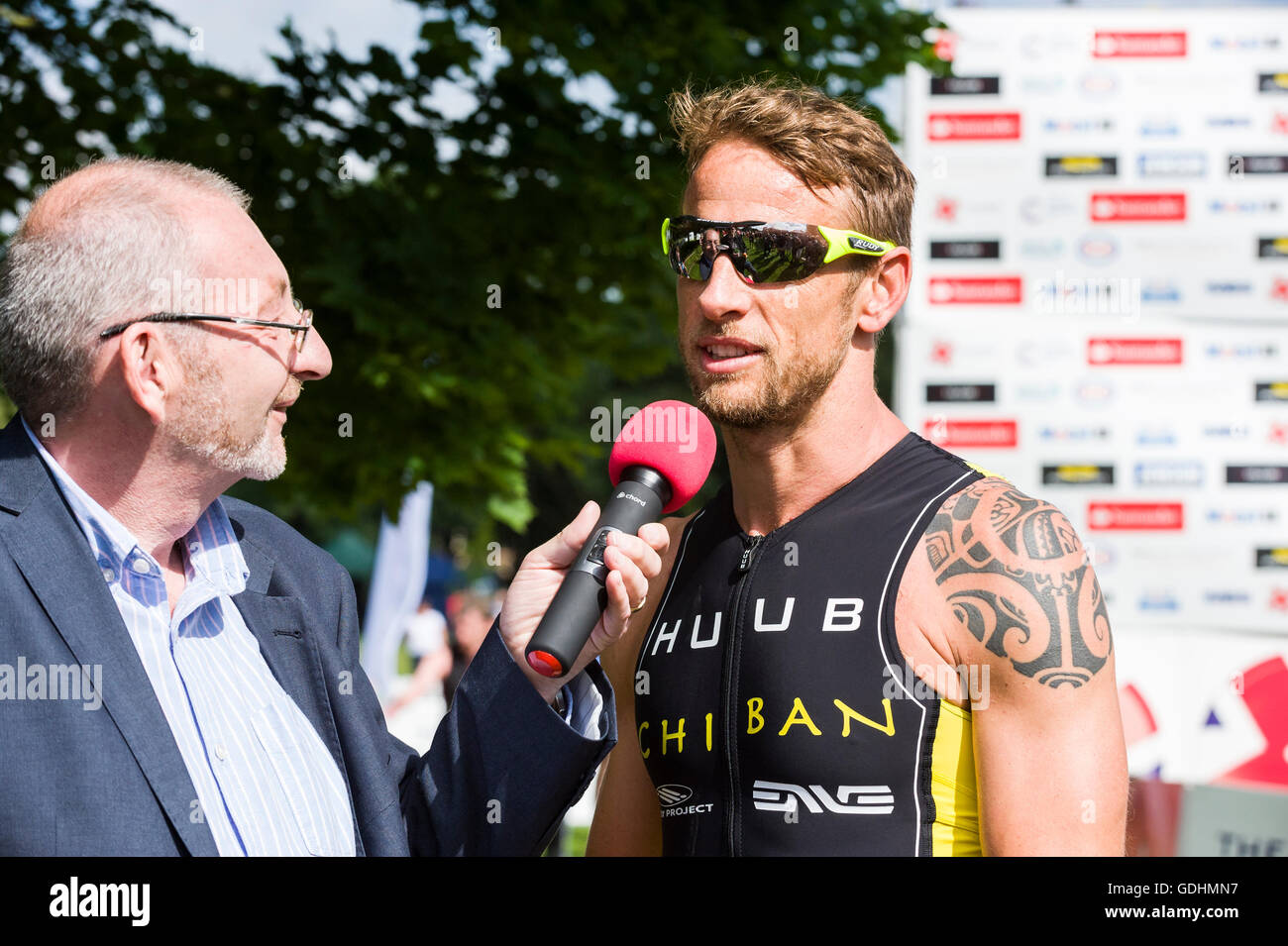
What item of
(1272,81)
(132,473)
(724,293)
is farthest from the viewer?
(1272,81)

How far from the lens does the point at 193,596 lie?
238 centimetres

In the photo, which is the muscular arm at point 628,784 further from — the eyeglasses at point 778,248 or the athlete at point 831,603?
the eyeglasses at point 778,248

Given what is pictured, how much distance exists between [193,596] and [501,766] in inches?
27.2

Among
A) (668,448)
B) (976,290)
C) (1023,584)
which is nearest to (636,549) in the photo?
(668,448)

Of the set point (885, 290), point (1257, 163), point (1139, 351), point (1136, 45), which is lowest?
point (885, 290)

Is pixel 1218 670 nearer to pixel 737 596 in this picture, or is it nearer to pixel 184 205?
pixel 737 596

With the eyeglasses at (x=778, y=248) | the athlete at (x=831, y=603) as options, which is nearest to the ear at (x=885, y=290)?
the athlete at (x=831, y=603)

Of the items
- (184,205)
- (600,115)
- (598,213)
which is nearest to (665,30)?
(600,115)

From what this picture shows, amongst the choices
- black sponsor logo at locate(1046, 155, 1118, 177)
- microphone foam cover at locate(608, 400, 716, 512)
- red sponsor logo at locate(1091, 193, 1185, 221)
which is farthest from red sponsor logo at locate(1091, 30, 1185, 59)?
microphone foam cover at locate(608, 400, 716, 512)

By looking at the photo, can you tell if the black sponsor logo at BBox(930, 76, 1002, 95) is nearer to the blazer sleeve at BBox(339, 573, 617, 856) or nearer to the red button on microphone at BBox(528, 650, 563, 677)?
the blazer sleeve at BBox(339, 573, 617, 856)

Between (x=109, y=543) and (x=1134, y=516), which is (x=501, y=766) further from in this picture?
(x=1134, y=516)

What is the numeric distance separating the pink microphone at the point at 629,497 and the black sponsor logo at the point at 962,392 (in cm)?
495

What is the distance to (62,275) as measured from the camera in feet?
7.55

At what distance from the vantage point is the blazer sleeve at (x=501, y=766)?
2.41 meters
